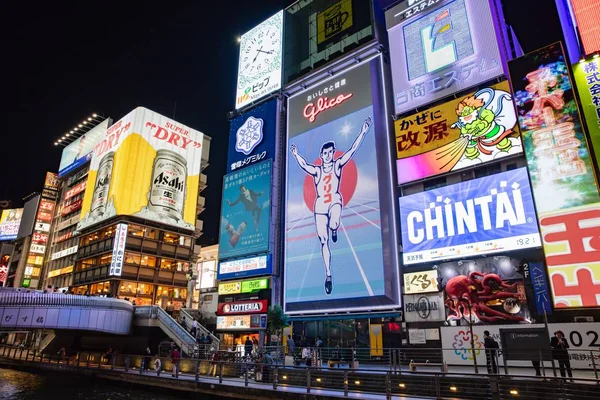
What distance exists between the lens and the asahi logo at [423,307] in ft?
78.8

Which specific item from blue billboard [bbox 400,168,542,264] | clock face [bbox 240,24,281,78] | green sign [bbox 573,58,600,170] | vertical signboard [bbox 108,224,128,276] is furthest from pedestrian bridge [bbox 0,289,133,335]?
green sign [bbox 573,58,600,170]

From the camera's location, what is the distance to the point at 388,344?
25734 mm

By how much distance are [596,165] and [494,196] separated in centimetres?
474

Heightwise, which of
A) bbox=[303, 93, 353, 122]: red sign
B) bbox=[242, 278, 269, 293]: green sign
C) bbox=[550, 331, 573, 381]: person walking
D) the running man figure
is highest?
bbox=[303, 93, 353, 122]: red sign

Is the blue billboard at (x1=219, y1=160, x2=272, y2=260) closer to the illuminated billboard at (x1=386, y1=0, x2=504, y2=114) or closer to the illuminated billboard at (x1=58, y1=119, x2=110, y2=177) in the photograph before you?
the illuminated billboard at (x1=386, y1=0, x2=504, y2=114)

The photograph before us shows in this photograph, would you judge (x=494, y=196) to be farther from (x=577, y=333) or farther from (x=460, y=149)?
(x=577, y=333)

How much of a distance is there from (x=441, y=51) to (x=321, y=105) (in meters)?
10.3

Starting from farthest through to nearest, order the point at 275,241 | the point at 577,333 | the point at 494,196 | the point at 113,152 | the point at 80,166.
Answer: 1. the point at 80,166
2. the point at 113,152
3. the point at 275,241
4. the point at 494,196
5. the point at 577,333

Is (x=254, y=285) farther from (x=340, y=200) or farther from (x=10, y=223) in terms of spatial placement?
(x=10, y=223)

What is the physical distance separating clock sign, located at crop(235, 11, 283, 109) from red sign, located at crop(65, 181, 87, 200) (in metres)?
39.7

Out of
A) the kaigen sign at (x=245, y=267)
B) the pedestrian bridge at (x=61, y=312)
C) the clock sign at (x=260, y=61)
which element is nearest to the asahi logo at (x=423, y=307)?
the kaigen sign at (x=245, y=267)

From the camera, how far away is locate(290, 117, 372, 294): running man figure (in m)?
30.3

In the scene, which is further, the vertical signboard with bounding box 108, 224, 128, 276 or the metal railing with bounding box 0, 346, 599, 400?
the vertical signboard with bounding box 108, 224, 128, 276

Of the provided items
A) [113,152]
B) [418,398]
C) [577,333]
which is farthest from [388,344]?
[113,152]
